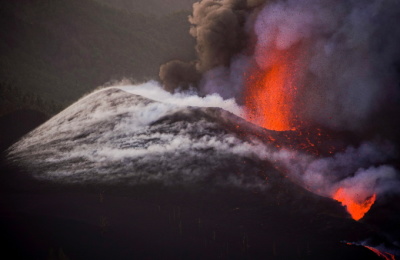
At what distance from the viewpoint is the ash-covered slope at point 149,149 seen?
97.0 ft

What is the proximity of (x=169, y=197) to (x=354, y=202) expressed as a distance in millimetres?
13443

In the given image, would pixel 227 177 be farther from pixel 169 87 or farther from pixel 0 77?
pixel 0 77

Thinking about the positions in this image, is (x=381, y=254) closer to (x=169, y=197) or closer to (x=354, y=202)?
(x=354, y=202)

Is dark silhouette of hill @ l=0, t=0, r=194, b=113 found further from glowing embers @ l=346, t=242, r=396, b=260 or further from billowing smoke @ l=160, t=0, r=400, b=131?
glowing embers @ l=346, t=242, r=396, b=260

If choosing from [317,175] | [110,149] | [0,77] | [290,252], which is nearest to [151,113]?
[110,149]

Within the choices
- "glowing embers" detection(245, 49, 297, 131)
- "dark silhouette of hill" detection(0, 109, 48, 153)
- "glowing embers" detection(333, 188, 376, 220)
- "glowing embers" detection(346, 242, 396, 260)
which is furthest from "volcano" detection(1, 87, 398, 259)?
"dark silhouette of hill" detection(0, 109, 48, 153)

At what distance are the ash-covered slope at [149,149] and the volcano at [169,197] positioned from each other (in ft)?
0.32

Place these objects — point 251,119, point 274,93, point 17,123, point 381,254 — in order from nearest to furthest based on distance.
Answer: point 381,254 → point 251,119 → point 274,93 → point 17,123

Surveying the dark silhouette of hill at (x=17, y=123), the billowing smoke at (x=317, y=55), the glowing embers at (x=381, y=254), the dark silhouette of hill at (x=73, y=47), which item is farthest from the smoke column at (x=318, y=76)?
the dark silhouette of hill at (x=73, y=47)

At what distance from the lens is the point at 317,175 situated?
102ft

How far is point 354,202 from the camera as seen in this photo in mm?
28828

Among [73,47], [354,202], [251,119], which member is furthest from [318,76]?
[73,47]

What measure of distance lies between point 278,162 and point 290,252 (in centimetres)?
848

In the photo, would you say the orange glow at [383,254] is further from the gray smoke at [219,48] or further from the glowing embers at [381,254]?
the gray smoke at [219,48]
